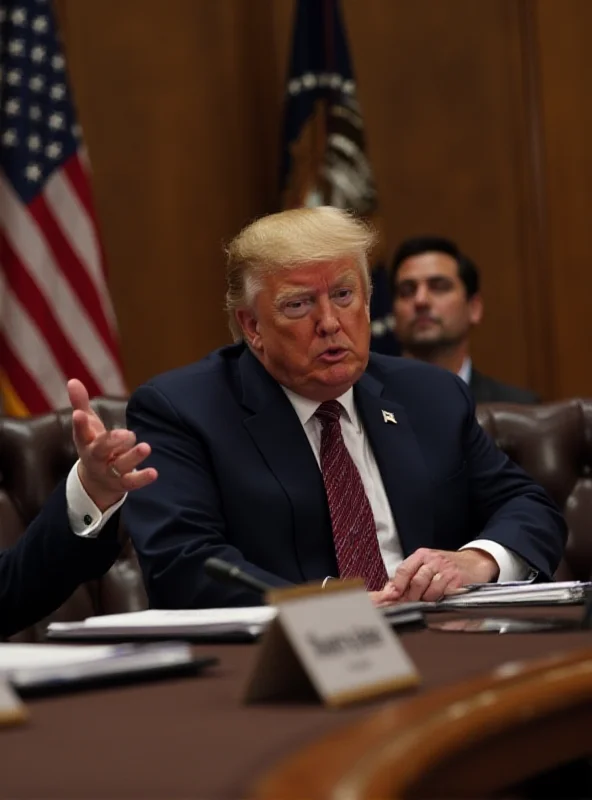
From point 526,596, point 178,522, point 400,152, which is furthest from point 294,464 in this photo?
point 400,152

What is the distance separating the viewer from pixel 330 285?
2711mm

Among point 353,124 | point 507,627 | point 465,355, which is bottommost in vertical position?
point 465,355

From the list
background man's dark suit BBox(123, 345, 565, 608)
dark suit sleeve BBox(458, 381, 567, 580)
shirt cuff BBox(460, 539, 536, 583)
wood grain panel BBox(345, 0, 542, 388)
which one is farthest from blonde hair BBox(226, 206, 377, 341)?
wood grain panel BBox(345, 0, 542, 388)

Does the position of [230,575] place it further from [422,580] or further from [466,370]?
[466,370]

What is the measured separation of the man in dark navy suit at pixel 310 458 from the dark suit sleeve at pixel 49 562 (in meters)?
0.31

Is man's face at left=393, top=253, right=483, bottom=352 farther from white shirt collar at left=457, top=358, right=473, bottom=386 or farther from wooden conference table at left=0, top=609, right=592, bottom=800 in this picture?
wooden conference table at left=0, top=609, right=592, bottom=800

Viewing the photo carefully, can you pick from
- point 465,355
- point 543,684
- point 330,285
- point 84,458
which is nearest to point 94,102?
point 465,355

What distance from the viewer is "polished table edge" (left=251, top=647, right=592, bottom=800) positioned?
829 mm

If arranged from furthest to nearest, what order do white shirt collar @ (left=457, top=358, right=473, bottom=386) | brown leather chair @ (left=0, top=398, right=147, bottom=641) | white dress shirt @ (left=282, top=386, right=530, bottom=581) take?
white shirt collar @ (left=457, top=358, right=473, bottom=386), brown leather chair @ (left=0, top=398, right=147, bottom=641), white dress shirt @ (left=282, top=386, right=530, bottom=581)

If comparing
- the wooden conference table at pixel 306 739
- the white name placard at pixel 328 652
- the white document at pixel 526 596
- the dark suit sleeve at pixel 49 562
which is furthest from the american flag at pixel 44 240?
the white name placard at pixel 328 652

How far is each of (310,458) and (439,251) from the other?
275cm

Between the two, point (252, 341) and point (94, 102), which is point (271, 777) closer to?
point (252, 341)

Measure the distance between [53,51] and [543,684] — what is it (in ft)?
13.2

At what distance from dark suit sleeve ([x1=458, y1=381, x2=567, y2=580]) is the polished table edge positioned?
51.9 inches
